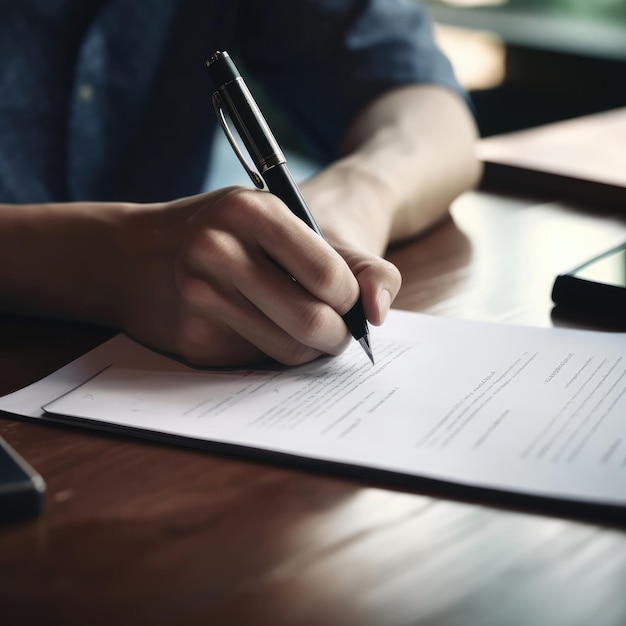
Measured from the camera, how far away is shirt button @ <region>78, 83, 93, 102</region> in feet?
3.35

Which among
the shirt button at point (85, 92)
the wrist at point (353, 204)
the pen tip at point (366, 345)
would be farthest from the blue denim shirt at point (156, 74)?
the pen tip at point (366, 345)

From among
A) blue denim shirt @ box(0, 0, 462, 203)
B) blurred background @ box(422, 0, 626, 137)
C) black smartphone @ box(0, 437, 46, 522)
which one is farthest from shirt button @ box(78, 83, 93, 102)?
blurred background @ box(422, 0, 626, 137)

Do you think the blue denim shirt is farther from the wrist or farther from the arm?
the arm

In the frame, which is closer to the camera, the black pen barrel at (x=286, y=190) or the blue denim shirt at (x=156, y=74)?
the black pen barrel at (x=286, y=190)

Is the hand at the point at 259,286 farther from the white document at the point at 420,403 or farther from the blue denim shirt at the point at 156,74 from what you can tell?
the blue denim shirt at the point at 156,74

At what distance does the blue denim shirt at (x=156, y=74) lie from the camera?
3.30ft

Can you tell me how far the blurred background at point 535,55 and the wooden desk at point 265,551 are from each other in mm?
2022

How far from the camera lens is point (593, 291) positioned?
2.12 feet

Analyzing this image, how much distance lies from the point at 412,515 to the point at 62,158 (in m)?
0.81

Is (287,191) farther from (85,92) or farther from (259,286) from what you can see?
(85,92)

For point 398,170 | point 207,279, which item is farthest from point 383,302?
point 398,170

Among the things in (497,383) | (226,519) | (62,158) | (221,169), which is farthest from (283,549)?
(221,169)

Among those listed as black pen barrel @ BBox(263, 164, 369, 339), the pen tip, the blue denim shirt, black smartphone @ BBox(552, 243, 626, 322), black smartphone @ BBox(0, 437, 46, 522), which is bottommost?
black smartphone @ BBox(552, 243, 626, 322)

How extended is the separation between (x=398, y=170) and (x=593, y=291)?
0.86 ft
